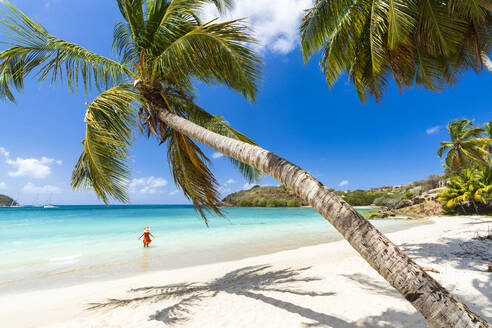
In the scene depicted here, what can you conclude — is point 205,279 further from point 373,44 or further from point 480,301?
point 373,44

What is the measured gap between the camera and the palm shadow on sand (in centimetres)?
312

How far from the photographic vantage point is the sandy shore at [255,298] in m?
3.29

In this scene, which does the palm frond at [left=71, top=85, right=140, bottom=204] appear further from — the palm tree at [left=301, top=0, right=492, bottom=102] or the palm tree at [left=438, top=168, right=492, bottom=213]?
Result: the palm tree at [left=438, top=168, right=492, bottom=213]

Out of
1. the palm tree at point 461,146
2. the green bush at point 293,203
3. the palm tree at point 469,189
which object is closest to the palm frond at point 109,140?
the palm tree at point 461,146

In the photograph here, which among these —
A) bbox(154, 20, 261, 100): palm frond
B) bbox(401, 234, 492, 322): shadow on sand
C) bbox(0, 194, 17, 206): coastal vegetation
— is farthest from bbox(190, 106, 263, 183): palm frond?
bbox(0, 194, 17, 206): coastal vegetation

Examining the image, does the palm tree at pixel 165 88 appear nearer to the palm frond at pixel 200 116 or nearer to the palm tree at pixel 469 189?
the palm frond at pixel 200 116

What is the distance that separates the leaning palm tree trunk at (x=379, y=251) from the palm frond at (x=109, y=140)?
2.12 m

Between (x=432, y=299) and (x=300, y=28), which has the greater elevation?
(x=300, y=28)

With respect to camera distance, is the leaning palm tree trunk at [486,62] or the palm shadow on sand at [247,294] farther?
the leaning palm tree trunk at [486,62]

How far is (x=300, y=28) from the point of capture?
509 cm

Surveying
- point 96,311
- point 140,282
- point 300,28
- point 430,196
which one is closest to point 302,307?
point 96,311

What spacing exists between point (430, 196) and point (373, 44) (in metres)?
29.7

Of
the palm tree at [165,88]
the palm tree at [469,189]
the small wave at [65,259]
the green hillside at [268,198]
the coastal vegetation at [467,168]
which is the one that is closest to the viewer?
the palm tree at [165,88]

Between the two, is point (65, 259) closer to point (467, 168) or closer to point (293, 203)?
point (467, 168)
